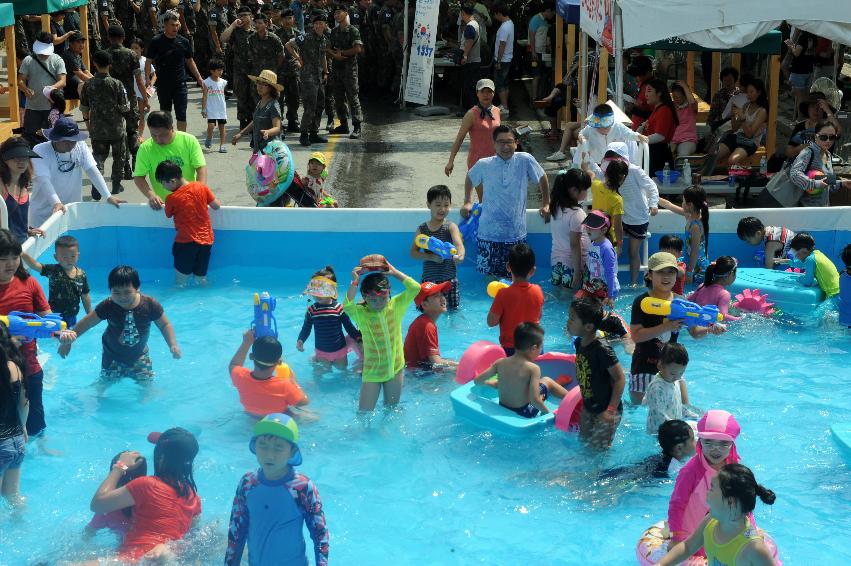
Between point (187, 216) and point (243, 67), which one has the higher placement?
point (243, 67)

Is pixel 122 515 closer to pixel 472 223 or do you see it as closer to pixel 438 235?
pixel 438 235

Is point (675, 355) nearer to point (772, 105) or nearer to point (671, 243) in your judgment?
point (671, 243)

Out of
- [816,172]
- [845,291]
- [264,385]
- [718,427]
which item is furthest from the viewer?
[816,172]

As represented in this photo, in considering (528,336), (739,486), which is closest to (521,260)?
(528,336)

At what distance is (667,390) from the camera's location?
688 cm

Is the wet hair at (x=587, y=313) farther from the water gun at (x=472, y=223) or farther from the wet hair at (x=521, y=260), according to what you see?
the water gun at (x=472, y=223)

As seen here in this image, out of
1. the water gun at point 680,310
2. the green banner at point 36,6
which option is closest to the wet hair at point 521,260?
the water gun at point 680,310

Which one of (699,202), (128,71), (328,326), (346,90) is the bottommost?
(328,326)

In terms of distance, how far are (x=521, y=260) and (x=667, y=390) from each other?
1.69 metres

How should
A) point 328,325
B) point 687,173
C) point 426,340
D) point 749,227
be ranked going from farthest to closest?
point 687,173
point 749,227
point 426,340
point 328,325

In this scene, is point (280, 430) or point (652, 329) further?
point (652, 329)

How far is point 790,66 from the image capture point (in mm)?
16828

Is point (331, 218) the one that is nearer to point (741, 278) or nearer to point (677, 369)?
point (741, 278)

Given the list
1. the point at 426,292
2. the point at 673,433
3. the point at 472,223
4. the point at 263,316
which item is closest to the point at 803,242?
the point at 472,223
